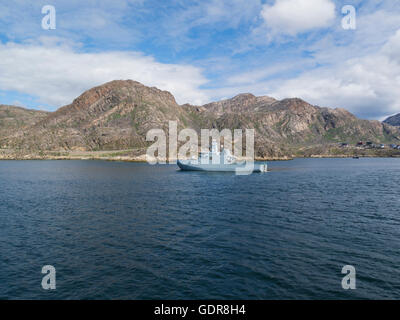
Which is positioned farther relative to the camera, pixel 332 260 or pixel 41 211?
pixel 41 211

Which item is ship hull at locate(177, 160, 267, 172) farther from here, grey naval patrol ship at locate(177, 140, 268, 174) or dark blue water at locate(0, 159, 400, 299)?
dark blue water at locate(0, 159, 400, 299)

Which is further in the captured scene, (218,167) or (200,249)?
(218,167)

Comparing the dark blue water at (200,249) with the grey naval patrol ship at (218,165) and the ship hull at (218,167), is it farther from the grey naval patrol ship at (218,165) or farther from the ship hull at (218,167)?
the grey naval patrol ship at (218,165)

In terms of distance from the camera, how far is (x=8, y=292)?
15492 mm

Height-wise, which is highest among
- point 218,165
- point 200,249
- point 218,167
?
point 218,165

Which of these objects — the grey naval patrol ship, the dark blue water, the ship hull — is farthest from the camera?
the grey naval patrol ship

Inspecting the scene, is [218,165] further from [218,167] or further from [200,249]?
[200,249]

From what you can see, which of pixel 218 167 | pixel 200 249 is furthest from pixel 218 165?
pixel 200 249

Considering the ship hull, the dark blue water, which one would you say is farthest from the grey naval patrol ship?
the dark blue water

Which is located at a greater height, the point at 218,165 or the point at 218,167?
the point at 218,165
